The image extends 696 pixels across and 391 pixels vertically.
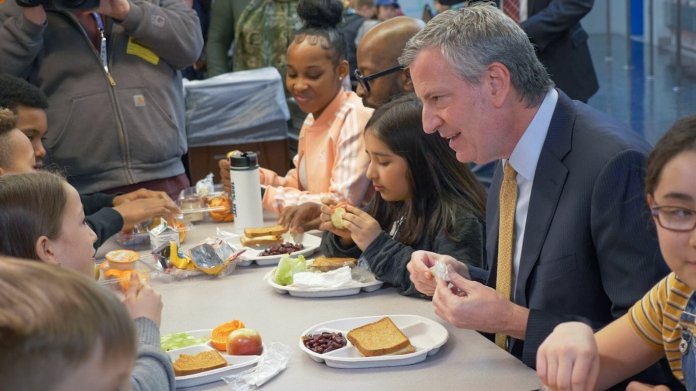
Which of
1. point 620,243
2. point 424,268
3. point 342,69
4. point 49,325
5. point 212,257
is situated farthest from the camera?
point 342,69

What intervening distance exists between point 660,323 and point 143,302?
3.81 feet

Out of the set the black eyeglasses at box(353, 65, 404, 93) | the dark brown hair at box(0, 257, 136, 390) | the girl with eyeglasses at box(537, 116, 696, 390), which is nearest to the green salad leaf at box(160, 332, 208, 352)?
the girl with eyeglasses at box(537, 116, 696, 390)

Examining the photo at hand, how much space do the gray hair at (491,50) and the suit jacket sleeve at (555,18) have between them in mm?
2489

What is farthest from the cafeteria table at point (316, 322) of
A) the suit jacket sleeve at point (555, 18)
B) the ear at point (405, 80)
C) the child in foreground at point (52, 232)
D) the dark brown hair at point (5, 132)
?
the suit jacket sleeve at point (555, 18)

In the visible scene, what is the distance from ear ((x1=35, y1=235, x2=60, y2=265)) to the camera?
2203mm

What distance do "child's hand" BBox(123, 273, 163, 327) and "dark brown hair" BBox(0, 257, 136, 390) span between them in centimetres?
108

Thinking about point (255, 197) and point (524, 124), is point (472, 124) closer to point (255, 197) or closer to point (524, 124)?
point (524, 124)

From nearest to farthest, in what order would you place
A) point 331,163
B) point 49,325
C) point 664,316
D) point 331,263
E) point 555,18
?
point 49,325 < point 664,316 < point 331,263 < point 331,163 < point 555,18

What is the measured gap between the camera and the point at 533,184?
2324 millimetres

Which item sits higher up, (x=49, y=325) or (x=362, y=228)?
(x=49, y=325)

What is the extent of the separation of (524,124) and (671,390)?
2.34 feet

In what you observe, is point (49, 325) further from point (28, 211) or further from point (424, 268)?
point (424, 268)

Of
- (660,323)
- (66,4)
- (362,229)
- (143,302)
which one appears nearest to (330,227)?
(362,229)

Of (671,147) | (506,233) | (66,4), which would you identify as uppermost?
(66,4)
